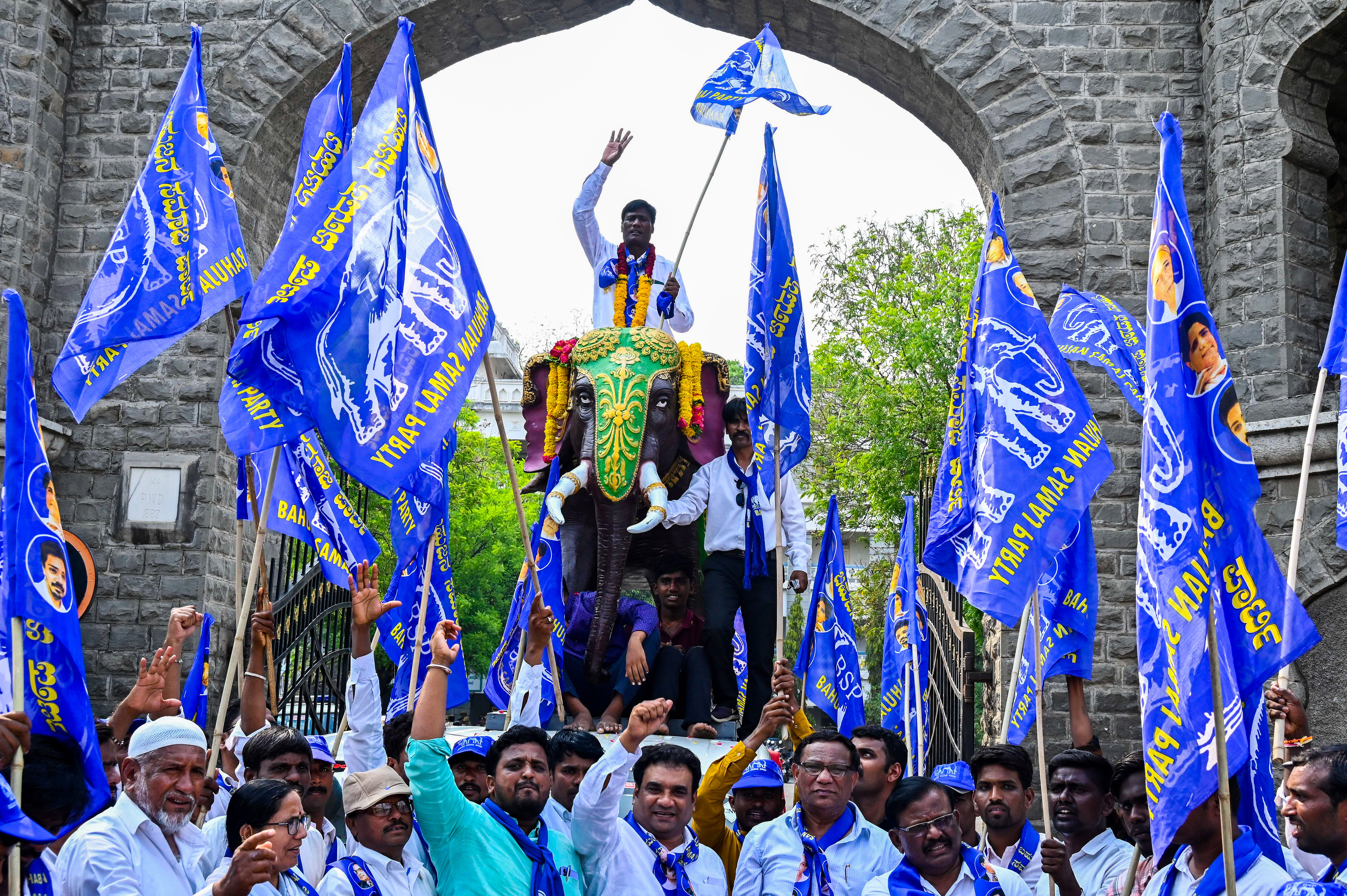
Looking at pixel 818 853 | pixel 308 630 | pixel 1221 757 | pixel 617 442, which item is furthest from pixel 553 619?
pixel 308 630

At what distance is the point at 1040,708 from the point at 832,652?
2.35 metres

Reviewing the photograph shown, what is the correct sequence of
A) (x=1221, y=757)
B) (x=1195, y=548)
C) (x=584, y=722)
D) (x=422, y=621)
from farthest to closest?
(x=584, y=722)
(x=422, y=621)
(x=1195, y=548)
(x=1221, y=757)

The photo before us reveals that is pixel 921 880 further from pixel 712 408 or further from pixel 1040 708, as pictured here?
pixel 712 408

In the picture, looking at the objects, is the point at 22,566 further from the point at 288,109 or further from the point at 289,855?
the point at 288,109

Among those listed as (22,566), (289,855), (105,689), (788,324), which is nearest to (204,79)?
(105,689)

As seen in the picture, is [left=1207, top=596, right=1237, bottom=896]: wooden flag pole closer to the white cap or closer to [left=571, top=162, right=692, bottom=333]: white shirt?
the white cap

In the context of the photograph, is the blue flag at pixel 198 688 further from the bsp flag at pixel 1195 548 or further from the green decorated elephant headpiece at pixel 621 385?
the bsp flag at pixel 1195 548

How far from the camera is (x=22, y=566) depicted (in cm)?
444

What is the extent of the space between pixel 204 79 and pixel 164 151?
17.8 ft

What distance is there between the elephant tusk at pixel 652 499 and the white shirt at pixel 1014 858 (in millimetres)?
2632

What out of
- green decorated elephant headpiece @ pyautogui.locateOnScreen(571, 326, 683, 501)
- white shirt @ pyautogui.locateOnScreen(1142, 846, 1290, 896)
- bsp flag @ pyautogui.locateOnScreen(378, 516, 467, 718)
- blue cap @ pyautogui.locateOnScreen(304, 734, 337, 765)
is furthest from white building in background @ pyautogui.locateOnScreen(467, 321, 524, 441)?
white shirt @ pyautogui.locateOnScreen(1142, 846, 1290, 896)

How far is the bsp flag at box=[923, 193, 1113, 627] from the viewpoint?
575 centimetres

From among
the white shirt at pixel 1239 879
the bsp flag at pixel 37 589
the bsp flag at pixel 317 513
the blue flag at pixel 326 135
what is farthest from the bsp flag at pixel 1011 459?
the bsp flag at pixel 37 589

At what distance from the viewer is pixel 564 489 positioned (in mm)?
7805
